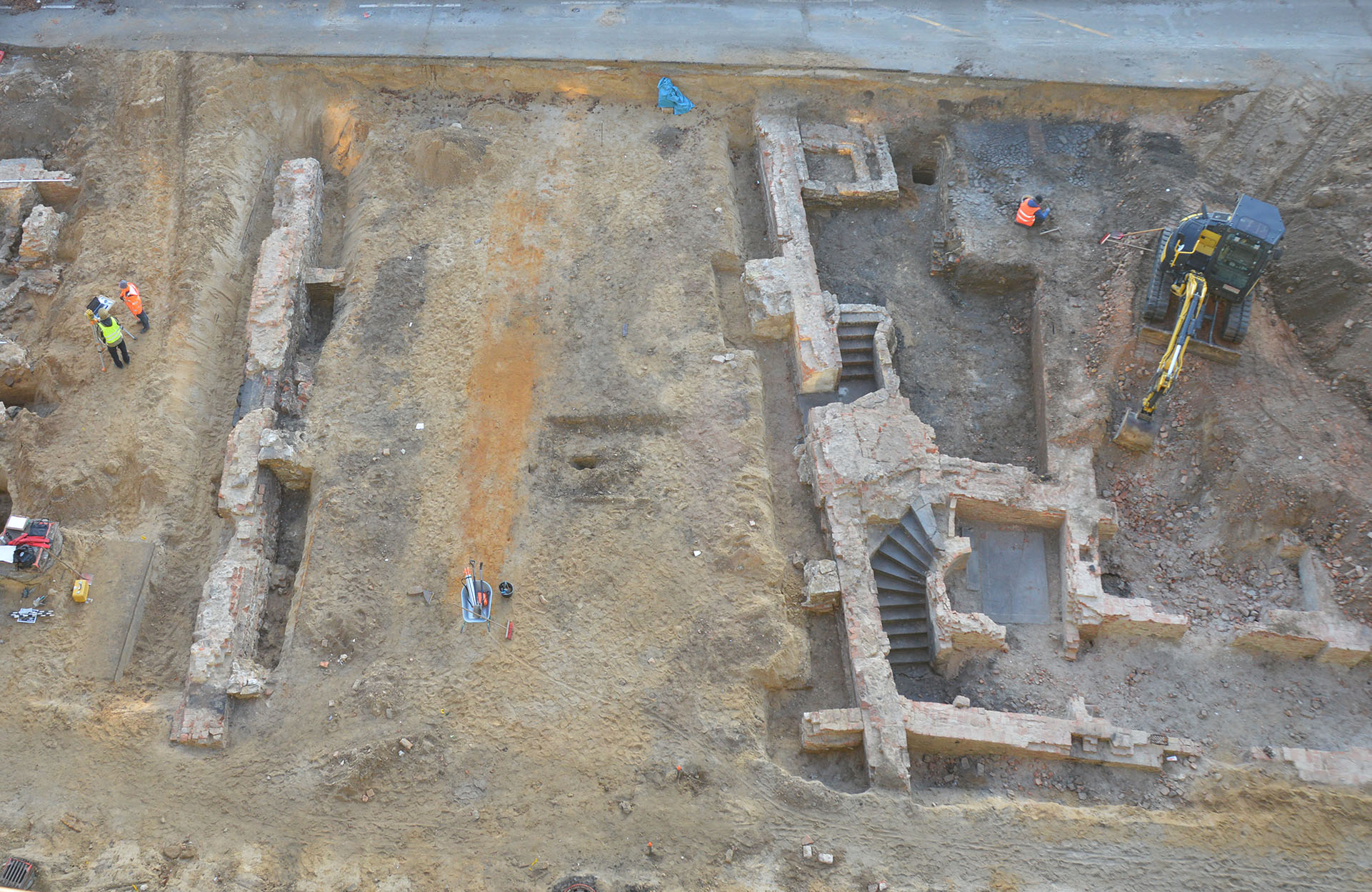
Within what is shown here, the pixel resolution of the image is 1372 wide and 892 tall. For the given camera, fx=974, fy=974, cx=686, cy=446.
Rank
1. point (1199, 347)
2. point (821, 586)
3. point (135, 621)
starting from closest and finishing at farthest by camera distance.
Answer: point (135, 621) < point (821, 586) < point (1199, 347)

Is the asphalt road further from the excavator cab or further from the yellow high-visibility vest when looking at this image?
the yellow high-visibility vest

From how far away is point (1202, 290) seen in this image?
14000 millimetres

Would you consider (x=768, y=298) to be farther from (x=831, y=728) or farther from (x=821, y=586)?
(x=831, y=728)

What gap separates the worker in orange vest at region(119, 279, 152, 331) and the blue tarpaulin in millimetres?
9745

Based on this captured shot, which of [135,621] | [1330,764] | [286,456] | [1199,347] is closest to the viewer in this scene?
[1330,764]

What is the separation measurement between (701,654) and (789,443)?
12.8 feet

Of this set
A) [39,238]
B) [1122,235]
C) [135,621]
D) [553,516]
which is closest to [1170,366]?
[1122,235]

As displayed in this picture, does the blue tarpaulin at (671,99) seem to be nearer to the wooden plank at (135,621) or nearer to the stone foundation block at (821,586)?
the stone foundation block at (821,586)

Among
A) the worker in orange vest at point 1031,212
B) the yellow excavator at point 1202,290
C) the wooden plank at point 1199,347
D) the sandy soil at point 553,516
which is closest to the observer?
the sandy soil at point 553,516

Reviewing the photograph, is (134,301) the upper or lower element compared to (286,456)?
upper

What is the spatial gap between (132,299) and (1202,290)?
52.2 feet

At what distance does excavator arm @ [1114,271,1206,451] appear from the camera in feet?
45.3

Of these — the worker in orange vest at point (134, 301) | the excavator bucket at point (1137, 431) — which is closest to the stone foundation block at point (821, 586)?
the excavator bucket at point (1137, 431)

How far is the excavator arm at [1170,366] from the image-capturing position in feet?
45.3
